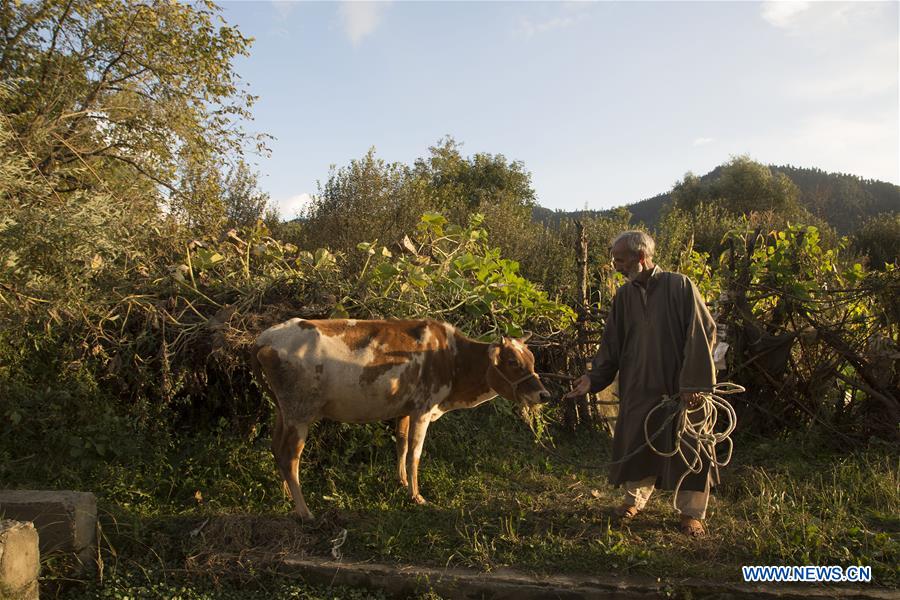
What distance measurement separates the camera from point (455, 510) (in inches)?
211

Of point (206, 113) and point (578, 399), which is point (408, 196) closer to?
point (206, 113)

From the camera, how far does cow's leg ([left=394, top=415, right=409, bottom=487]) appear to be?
19.2 ft

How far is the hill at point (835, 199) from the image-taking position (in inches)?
1762

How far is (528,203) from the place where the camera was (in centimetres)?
3934

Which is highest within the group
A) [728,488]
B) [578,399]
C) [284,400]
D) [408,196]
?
[408,196]

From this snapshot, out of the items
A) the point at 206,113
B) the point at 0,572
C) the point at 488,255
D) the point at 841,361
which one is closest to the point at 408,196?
the point at 206,113

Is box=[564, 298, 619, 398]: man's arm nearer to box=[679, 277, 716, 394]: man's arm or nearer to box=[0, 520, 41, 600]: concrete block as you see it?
box=[679, 277, 716, 394]: man's arm

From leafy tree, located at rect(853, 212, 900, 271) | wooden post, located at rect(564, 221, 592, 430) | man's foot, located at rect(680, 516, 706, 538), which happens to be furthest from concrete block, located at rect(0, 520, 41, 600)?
leafy tree, located at rect(853, 212, 900, 271)

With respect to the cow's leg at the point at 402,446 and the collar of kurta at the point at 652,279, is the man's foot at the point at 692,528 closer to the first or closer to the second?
the collar of kurta at the point at 652,279

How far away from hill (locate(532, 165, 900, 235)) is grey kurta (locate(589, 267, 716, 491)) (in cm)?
3767

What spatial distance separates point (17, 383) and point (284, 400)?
3.05 m

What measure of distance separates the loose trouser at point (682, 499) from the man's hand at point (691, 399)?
593 mm

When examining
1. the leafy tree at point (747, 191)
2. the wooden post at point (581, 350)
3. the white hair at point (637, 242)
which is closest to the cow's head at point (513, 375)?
the white hair at point (637, 242)

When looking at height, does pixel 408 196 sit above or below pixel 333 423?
above
